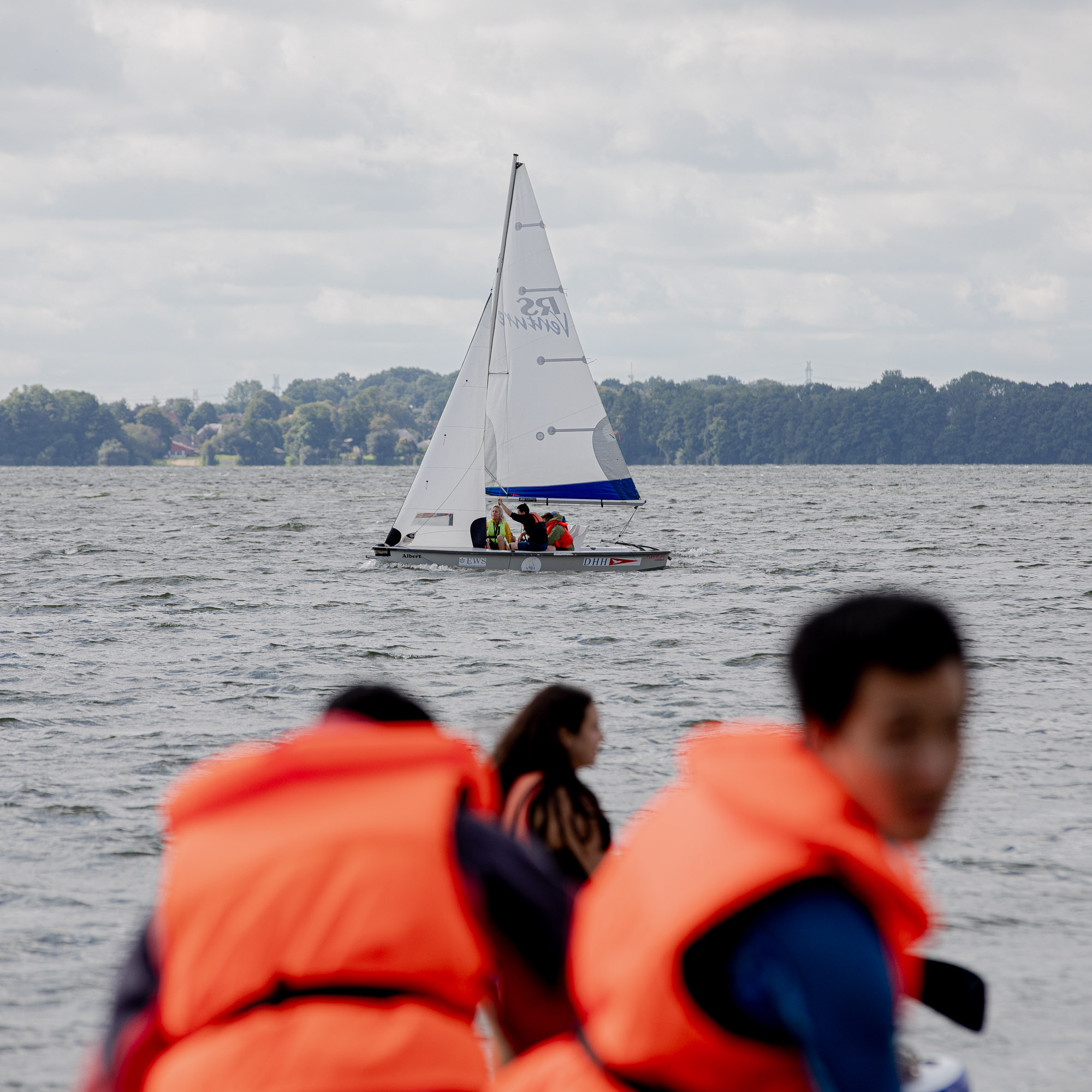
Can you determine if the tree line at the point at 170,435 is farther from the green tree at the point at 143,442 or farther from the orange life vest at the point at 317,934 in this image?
the orange life vest at the point at 317,934

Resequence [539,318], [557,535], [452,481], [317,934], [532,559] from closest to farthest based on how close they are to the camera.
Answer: [317,934]
[532,559]
[557,535]
[452,481]
[539,318]

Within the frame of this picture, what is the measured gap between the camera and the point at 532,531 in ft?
86.3

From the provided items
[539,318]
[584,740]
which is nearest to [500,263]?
[539,318]

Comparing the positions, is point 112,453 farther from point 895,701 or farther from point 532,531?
point 895,701

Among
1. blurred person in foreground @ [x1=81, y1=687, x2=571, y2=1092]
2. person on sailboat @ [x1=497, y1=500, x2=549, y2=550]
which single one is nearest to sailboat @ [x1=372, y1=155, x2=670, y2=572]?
person on sailboat @ [x1=497, y1=500, x2=549, y2=550]

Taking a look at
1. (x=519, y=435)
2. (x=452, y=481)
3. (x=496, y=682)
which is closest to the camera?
(x=496, y=682)

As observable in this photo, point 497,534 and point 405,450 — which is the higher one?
point 497,534

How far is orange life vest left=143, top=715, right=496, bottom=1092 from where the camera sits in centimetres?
206

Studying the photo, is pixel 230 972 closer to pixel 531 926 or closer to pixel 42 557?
pixel 531 926

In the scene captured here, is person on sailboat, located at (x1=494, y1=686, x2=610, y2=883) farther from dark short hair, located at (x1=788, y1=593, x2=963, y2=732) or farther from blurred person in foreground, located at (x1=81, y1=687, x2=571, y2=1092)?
dark short hair, located at (x1=788, y1=593, x2=963, y2=732)

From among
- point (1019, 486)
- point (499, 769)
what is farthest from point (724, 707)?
point (1019, 486)

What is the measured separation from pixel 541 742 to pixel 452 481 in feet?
74.9

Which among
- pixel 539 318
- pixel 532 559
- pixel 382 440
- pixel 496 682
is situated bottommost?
pixel 496 682

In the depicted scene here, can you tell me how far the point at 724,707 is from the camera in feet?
49.4
